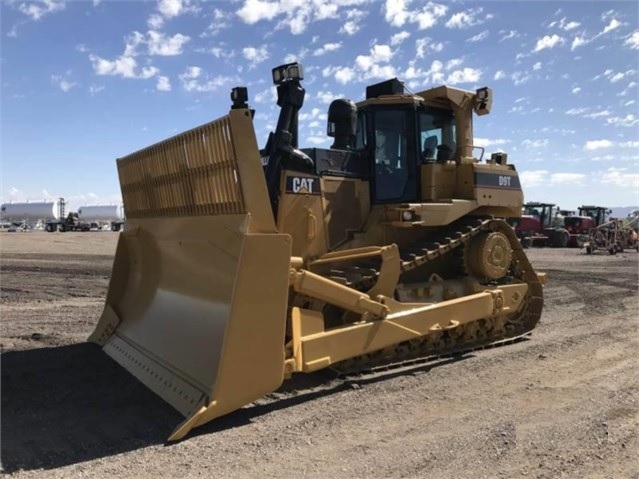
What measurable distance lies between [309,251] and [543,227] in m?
30.8

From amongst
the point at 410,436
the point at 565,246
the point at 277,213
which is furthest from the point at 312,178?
the point at 565,246

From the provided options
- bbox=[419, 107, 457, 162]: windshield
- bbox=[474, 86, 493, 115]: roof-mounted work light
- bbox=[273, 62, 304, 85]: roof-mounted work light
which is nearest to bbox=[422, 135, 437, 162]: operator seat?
bbox=[419, 107, 457, 162]: windshield

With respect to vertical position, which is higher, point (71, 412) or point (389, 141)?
point (389, 141)

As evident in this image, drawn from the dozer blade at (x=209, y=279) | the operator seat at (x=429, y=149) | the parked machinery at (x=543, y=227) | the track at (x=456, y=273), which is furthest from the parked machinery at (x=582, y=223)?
the dozer blade at (x=209, y=279)

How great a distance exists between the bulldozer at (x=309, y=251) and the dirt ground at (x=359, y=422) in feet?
0.85

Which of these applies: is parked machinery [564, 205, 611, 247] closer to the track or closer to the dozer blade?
the track

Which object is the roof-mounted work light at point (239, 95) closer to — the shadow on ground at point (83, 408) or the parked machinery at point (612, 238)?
the shadow on ground at point (83, 408)

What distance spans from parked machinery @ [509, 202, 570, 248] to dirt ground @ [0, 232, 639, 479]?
1048 inches

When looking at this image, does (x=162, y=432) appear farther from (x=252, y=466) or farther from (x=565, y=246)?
(x=565, y=246)

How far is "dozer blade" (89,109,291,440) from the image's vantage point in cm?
423

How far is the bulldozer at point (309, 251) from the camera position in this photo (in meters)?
4.37

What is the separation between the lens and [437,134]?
7.03 meters

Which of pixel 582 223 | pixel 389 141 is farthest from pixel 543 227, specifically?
pixel 389 141

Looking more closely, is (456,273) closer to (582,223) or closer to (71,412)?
(71,412)
